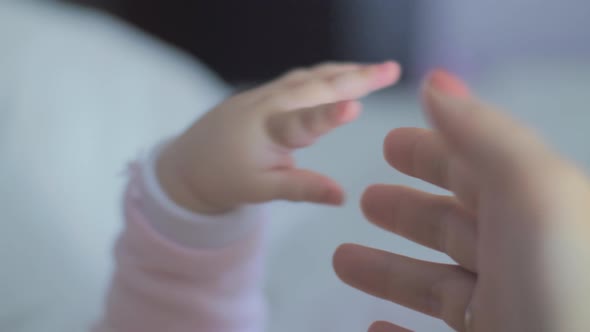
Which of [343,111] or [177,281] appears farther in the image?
[177,281]

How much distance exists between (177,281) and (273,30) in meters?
0.71

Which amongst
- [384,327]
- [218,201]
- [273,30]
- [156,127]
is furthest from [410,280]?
[273,30]

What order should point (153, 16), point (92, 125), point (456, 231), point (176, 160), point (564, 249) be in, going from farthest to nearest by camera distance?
point (153, 16), point (92, 125), point (176, 160), point (456, 231), point (564, 249)

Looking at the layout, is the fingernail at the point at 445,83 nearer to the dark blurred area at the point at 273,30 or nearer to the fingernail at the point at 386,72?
the fingernail at the point at 386,72

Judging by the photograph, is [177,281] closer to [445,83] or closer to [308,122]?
[308,122]

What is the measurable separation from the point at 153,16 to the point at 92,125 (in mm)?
509

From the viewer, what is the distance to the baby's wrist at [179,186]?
1.46ft

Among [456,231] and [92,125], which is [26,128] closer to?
[92,125]

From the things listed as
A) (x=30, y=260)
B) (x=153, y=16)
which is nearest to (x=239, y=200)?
(x=30, y=260)

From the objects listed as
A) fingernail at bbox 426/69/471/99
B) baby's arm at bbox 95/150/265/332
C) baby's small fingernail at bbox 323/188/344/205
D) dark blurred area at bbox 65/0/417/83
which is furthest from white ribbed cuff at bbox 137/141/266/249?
dark blurred area at bbox 65/0/417/83

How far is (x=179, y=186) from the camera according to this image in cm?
45

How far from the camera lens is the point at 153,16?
1.14 meters

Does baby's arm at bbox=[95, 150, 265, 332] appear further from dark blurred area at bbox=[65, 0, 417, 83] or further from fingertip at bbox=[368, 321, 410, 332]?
dark blurred area at bbox=[65, 0, 417, 83]

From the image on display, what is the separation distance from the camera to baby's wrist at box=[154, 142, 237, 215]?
445 millimetres
